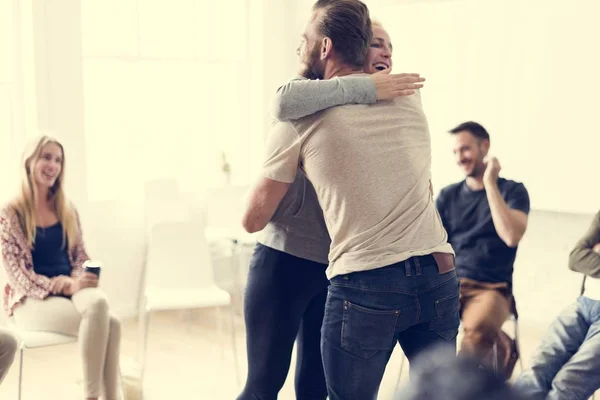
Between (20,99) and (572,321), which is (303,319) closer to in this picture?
(572,321)

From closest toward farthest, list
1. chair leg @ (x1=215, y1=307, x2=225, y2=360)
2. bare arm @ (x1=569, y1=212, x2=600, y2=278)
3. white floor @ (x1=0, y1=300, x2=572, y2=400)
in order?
bare arm @ (x1=569, y1=212, x2=600, y2=278)
white floor @ (x1=0, y1=300, x2=572, y2=400)
chair leg @ (x1=215, y1=307, x2=225, y2=360)

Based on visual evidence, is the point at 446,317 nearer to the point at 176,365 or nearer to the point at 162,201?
the point at 176,365

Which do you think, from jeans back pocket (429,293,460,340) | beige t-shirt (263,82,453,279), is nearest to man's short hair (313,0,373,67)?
beige t-shirt (263,82,453,279)

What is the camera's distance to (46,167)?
11.3 ft

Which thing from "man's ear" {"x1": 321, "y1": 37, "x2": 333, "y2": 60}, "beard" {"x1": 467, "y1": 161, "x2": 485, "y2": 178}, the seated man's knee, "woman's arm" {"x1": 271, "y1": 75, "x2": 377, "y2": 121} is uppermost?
"man's ear" {"x1": 321, "y1": 37, "x2": 333, "y2": 60}

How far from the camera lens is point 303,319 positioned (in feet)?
7.04

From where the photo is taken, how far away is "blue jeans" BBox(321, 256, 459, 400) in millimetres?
1693

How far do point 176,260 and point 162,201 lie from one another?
102 centimetres

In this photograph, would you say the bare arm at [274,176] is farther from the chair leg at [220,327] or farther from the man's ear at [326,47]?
the chair leg at [220,327]

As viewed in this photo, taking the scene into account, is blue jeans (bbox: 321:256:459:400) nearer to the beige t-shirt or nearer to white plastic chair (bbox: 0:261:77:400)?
the beige t-shirt

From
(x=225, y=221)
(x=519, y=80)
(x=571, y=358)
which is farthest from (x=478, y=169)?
(x=225, y=221)

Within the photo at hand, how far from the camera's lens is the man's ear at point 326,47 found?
1738 millimetres

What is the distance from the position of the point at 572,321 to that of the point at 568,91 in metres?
1.63

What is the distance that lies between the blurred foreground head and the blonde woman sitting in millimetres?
2747
